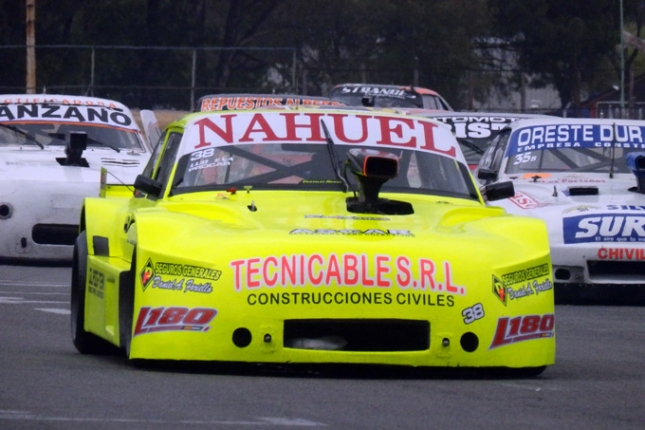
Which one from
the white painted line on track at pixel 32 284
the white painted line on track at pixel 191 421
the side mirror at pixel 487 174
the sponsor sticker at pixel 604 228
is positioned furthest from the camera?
the white painted line on track at pixel 32 284

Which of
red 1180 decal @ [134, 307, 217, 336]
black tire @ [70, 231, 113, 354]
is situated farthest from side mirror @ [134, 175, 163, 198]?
red 1180 decal @ [134, 307, 217, 336]

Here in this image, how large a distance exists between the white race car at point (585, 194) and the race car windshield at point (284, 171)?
11.1 feet

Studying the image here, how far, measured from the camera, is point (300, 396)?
18.8 ft

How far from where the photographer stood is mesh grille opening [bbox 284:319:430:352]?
627cm

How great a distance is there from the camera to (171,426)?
16.2ft

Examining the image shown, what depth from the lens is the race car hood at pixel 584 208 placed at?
36.3ft

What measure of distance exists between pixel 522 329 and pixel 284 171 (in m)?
1.69

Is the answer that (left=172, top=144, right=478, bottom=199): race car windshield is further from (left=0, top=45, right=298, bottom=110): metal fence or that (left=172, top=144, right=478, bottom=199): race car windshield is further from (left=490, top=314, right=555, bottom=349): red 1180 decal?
(left=0, top=45, right=298, bottom=110): metal fence

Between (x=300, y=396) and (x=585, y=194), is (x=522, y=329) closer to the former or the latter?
(x=300, y=396)

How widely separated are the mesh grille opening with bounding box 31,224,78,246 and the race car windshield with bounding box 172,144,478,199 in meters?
6.56

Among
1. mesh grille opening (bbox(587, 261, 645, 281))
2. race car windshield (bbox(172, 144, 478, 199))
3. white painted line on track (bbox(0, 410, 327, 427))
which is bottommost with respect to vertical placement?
mesh grille opening (bbox(587, 261, 645, 281))

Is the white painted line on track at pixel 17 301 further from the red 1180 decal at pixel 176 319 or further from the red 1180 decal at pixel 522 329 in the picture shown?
the red 1180 decal at pixel 522 329

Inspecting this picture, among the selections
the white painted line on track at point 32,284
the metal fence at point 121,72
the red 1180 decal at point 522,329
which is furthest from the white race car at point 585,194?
the metal fence at point 121,72

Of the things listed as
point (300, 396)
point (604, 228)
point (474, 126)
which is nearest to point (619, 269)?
point (604, 228)
